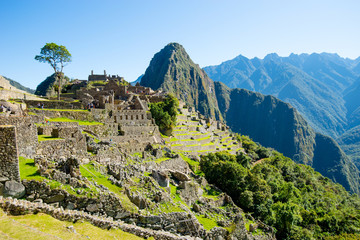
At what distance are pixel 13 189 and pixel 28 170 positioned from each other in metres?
1.57

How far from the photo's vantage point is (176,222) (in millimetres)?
14195

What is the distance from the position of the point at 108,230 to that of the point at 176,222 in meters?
4.85

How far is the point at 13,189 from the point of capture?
9.85 metres

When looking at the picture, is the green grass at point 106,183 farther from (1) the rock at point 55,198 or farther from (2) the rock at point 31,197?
(2) the rock at point 31,197

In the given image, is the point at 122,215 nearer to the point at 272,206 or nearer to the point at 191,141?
the point at 272,206

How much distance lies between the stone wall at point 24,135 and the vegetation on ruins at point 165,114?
26.3 metres

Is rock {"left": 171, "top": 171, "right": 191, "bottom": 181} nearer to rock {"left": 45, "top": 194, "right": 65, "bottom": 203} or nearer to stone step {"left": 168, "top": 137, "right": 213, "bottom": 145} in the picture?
rock {"left": 45, "top": 194, "right": 65, "bottom": 203}

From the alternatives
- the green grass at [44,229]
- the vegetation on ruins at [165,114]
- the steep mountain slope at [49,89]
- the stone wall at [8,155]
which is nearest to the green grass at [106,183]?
the green grass at [44,229]

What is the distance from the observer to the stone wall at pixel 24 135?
13117 mm

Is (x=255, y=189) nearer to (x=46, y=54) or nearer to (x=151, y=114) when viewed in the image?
(x=151, y=114)

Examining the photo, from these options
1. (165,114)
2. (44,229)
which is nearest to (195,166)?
(165,114)

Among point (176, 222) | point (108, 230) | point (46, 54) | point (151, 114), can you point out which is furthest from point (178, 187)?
point (46, 54)

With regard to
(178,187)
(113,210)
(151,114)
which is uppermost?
(151,114)

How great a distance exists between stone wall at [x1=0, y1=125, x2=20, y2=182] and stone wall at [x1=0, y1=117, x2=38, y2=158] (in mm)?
3140
